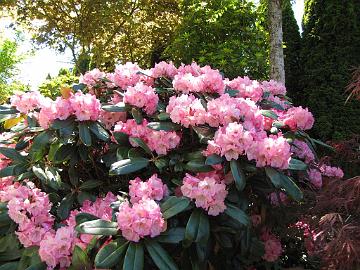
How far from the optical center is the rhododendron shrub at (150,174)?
1707 mm

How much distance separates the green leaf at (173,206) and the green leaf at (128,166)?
0.25 meters

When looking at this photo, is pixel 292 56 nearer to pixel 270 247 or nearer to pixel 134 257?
pixel 270 247

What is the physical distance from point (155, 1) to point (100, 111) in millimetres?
8479

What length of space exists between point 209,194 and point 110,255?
428 mm

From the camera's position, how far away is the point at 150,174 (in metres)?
2.19

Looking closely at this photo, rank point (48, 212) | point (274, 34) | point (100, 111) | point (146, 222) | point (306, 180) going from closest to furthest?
point (146, 222)
point (48, 212)
point (100, 111)
point (306, 180)
point (274, 34)

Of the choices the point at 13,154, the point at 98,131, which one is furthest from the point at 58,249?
the point at 13,154

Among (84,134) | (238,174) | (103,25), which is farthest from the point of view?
(103,25)

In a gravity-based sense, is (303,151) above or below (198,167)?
below

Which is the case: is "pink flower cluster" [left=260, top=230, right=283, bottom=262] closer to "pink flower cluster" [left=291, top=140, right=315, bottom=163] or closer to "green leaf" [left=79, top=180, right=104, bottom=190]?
"pink flower cluster" [left=291, top=140, right=315, bottom=163]

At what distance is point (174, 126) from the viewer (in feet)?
6.85

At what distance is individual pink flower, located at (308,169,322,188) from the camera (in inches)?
96.8

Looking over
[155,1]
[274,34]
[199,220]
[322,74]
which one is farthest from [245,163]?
[155,1]

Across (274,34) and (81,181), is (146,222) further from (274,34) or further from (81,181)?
(274,34)
